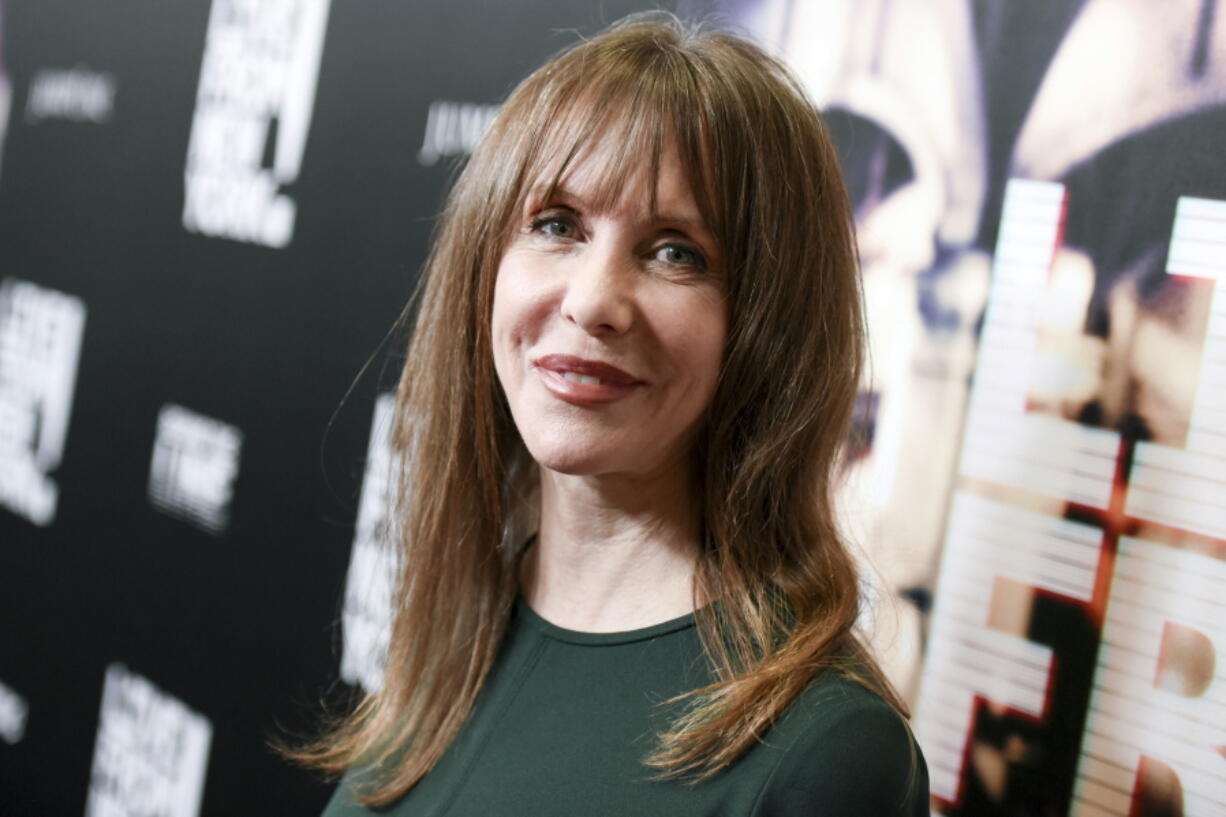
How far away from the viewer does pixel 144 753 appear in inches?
92.5

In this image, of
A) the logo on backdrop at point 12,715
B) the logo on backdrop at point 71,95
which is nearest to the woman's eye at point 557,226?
the logo on backdrop at point 71,95

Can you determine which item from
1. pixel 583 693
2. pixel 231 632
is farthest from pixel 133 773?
pixel 583 693

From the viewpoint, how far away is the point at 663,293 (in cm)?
103

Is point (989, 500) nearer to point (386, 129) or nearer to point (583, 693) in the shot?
point (583, 693)

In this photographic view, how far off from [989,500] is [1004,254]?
239 mm

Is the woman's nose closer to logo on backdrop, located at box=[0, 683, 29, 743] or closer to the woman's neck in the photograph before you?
the woman's neck

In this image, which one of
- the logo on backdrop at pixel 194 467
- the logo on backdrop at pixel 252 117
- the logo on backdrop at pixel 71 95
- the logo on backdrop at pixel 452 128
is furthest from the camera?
the logo on backdrop at pixel 71 95

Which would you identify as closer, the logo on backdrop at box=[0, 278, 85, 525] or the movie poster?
the movie poster

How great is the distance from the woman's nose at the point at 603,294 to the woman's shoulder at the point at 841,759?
0.33 metres

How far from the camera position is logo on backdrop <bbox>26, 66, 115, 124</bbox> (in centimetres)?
258

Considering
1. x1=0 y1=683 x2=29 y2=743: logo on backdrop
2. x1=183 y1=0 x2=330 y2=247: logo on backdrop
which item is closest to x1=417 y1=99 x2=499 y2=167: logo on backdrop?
x1=183 y1=0 x2=330 y2=247: logo on backdrop

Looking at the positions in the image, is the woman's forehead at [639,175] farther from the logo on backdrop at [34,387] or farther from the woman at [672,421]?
the logo on backdrop at [34,387]

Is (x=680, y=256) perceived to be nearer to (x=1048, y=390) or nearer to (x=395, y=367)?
(x=1048, y=390)

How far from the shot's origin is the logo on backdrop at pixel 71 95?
258cm
